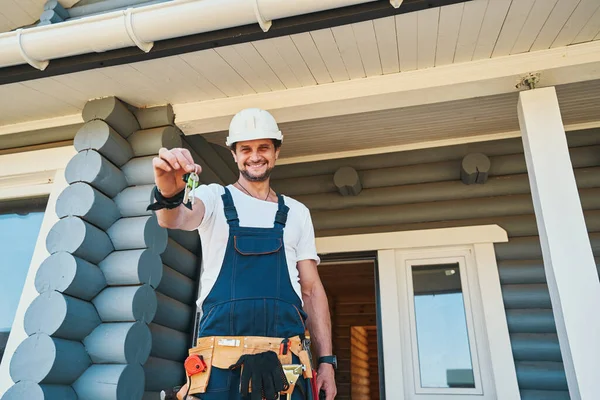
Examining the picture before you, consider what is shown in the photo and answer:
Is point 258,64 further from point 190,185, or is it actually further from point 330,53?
point 190,185

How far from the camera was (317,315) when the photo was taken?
6.46 ft

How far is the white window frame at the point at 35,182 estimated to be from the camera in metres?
2.78

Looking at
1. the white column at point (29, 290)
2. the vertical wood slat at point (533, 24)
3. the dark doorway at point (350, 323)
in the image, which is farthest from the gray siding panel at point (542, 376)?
the white column at point (29, 290)

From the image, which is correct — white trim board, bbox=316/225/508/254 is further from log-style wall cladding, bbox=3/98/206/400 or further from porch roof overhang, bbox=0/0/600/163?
log-style wall cladding, bbox=3/98/206/400

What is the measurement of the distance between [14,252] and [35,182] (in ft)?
1.61

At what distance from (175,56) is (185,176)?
4.92ft

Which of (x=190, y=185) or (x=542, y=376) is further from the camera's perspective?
(x=542, y=376)

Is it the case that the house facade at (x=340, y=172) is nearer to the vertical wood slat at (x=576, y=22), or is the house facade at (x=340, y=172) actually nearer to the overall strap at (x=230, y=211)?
the vertical wood slat at (x=576, y=22)

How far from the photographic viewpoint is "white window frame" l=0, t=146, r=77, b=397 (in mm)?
2781

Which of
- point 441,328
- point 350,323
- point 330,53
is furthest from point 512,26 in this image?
point 350,323

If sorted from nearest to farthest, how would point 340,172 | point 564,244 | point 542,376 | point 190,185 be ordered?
1. point 190,185
2. point 564,244
3. point 542,376
4. point 340,172

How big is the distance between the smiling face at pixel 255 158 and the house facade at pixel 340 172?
2.53 ft

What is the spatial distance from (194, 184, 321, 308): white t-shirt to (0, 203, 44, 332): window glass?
6.37 feet

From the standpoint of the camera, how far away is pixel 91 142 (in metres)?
2.78
